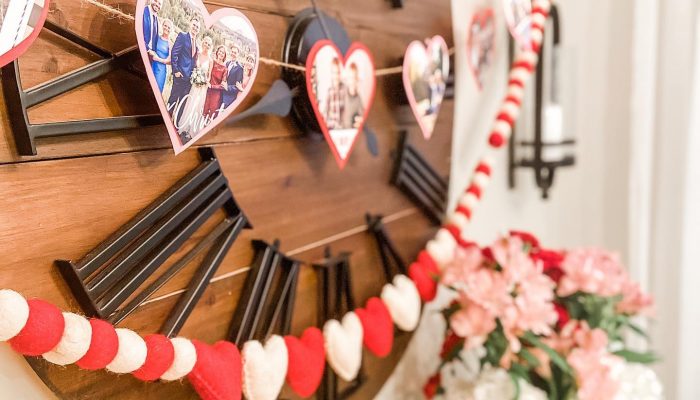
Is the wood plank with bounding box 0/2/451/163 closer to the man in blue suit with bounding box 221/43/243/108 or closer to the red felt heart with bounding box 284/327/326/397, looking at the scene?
the man in blue suit with bounding box 221/43/243/108

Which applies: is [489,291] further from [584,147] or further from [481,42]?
[584,147]

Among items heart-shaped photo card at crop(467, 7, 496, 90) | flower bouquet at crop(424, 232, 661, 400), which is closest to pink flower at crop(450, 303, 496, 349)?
flower bouquet at crop(424, 232, 661, 400)

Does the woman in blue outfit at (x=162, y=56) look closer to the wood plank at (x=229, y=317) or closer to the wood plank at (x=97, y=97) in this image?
the wood plank at (x=97, y=97)

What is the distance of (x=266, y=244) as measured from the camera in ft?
2.68

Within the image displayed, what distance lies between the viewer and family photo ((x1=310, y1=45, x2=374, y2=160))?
832 millimetres

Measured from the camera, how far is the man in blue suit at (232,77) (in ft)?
2.25

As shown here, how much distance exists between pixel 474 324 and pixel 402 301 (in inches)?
4.4

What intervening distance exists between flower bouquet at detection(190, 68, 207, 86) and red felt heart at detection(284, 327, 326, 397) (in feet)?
1.14

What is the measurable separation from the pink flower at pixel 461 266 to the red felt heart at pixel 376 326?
120 mm

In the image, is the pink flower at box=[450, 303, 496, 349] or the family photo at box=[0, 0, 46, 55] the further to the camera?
the pink flower at box=[450, 303, 496, 349]

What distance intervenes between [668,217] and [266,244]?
1.16m

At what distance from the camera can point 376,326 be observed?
92 centimetres

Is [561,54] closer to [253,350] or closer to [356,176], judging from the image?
[356,176]

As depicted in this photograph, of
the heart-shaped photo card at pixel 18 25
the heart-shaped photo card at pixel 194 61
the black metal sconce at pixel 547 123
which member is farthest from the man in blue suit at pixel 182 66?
the black metal sconce at pixel 547 123
